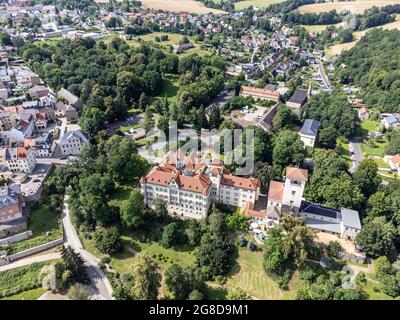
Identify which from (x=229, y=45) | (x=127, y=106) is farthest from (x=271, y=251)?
(x=229, y=45)

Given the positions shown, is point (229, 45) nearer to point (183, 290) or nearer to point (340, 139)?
point (340, 139)

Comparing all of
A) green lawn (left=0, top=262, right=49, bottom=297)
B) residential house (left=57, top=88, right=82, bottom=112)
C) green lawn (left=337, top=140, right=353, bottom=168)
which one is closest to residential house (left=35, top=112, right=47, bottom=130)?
residential house (left=57, top=88, right=82, bottom=112)

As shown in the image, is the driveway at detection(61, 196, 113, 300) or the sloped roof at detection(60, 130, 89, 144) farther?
the sloped roof at detection(60, 130, 89, 144)

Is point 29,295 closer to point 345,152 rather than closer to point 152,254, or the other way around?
point 152,254

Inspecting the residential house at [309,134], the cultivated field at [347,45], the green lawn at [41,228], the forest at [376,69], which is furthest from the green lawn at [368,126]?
the green lawn at [41,228]

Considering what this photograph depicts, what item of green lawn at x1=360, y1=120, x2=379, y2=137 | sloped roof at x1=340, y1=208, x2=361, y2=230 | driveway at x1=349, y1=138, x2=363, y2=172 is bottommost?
driveway at x1=349, y1=138, x2=363, y2=172

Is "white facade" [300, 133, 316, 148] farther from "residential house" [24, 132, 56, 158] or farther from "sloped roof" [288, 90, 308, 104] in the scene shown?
"residential house" [24, 132, 56, 158]

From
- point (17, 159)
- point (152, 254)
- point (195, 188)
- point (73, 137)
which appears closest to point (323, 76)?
point (195, 188)
